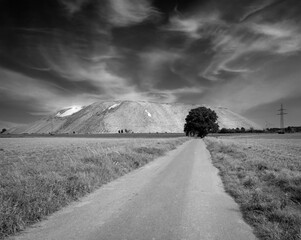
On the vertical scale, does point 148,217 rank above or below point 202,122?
below

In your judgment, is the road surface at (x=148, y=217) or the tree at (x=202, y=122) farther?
the tree at (x=202, y=122)

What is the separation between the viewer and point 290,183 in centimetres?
1002

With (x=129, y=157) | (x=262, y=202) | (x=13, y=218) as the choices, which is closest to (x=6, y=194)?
(x=13, y=218)

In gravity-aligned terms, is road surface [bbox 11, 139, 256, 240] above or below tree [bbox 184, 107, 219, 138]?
below

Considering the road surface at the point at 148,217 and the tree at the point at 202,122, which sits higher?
the tree at the point at 202,122

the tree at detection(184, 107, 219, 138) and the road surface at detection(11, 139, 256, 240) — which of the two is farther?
the tree at detection(184, 107, 219, 138)

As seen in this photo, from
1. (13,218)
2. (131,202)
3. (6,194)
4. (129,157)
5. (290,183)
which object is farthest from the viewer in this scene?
(129,157)

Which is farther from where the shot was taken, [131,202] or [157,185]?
[157,185]

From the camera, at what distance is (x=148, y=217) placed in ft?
21.9

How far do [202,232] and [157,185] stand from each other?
5340mm

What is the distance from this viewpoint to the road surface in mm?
5551

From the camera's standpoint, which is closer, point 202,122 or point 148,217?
point 148,217

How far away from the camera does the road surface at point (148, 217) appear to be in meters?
5.55

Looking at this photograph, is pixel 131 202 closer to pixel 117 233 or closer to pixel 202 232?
pixel 117 233
